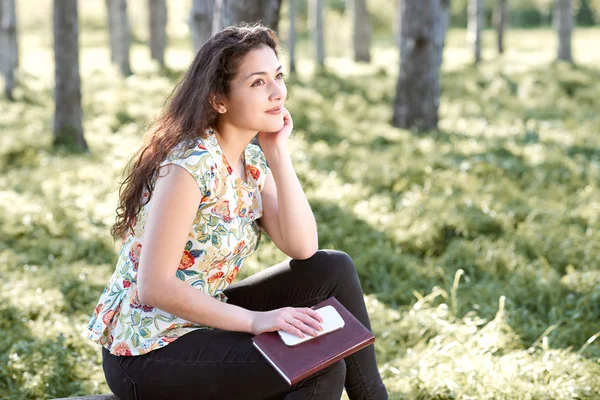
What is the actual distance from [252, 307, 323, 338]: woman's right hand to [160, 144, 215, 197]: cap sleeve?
0.47m

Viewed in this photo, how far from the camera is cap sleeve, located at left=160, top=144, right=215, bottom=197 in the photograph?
7.91 ft

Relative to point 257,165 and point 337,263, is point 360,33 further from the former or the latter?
point 337,263

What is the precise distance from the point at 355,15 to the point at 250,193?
16.5 metres

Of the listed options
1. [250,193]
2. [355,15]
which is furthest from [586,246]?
[355,15]

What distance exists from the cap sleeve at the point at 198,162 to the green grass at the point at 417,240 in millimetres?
1357

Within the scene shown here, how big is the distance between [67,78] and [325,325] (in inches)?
275

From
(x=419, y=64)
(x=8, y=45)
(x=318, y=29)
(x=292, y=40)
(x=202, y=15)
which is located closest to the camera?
(x=202, y=15)

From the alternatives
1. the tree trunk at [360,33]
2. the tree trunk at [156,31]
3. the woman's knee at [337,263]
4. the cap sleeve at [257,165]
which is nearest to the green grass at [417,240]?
the woman's knee at [337,263]

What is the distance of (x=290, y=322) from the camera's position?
241 centimetres

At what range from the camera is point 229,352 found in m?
2.37

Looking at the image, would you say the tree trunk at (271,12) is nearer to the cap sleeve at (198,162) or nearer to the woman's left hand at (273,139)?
the woman's left hand at (273,139)

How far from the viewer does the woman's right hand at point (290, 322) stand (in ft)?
7.86

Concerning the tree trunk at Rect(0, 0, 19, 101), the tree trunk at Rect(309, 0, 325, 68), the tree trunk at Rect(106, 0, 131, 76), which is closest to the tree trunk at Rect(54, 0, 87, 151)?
the tree trunk at Rect(0, 0, 19, 101)

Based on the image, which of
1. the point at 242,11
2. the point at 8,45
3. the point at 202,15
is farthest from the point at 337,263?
the point at 8,45
